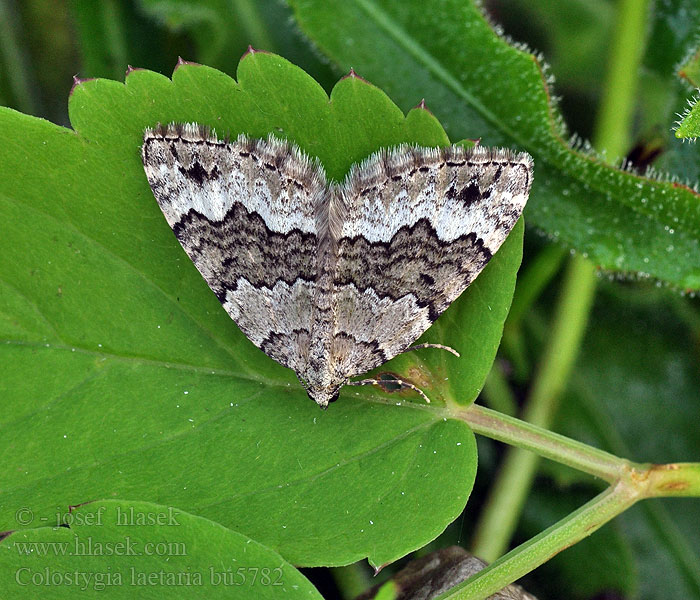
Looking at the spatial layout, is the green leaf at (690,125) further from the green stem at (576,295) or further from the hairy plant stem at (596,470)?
the green stem at (576,295)

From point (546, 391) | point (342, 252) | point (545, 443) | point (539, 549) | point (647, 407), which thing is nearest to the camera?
point (539, 549)

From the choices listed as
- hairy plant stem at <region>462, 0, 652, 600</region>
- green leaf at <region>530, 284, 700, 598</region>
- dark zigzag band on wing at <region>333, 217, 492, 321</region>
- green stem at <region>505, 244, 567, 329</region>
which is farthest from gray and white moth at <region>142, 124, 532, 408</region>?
green leaf at <region>530, 284, 700, 598</region>

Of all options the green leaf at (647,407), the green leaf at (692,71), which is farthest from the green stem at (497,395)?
the green leaf at (692,71)

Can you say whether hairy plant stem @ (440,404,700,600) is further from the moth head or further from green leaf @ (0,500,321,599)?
green leaf @ (0,500,321,599)

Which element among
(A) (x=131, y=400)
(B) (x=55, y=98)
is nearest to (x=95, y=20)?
(B) (x=55, y=98)

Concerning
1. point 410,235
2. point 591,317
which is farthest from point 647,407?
point 410,235

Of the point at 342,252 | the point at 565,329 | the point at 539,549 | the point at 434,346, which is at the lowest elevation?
the point at 539,549

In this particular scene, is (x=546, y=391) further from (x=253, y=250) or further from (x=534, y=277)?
(x=253, y=250)
